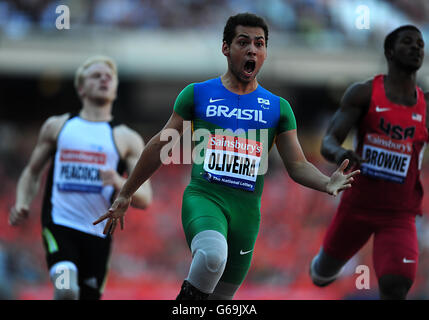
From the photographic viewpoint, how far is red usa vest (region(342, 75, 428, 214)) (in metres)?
6.32

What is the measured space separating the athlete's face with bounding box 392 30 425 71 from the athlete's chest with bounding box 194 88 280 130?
175 cm

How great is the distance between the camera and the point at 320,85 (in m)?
20.6

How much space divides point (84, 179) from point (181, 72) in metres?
12.4

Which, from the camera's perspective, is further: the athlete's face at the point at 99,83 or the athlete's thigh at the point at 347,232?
the athlete's face at the point at 99,83

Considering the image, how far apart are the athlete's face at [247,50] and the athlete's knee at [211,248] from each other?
1.31m

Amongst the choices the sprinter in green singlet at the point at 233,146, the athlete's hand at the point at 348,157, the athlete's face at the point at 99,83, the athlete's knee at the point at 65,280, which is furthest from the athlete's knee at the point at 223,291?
the athlete's face at the point at 99,83

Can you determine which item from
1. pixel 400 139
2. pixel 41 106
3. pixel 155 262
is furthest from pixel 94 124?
pixel 41 106

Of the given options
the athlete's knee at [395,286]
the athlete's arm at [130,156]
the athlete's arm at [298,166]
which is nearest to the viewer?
the athlete's arm at [298,166]

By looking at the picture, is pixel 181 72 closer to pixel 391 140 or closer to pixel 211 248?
pixel 391 140

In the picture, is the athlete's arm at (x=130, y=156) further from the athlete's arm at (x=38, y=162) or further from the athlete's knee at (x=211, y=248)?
the athlete's knee at (x=211, y=248)

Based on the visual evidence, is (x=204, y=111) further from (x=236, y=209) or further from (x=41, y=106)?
(x=41, y=106)

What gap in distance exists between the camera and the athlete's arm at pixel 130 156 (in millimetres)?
6859

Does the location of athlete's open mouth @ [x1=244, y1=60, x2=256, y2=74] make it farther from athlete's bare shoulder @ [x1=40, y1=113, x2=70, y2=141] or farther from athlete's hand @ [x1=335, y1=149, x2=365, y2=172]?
athlete's bare shoulder @ [x1=40, y1=113, x2=70, y2=141]

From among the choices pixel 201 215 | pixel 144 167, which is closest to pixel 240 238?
pixel 201 215
